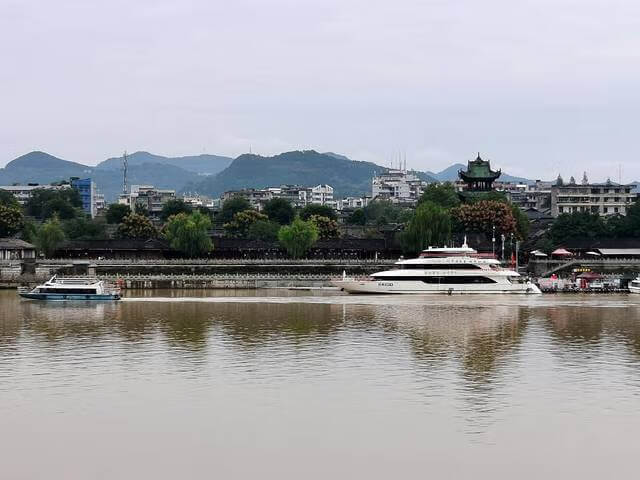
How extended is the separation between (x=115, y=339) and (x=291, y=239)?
54.3m

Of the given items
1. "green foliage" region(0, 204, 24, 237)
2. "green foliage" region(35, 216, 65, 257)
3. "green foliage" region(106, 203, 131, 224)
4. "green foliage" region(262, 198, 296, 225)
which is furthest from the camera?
"green foliage" region(106, 203, 131, 224)

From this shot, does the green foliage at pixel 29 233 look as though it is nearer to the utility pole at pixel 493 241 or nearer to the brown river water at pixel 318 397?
the utility pole at pixel 493 241

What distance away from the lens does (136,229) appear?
121 meters

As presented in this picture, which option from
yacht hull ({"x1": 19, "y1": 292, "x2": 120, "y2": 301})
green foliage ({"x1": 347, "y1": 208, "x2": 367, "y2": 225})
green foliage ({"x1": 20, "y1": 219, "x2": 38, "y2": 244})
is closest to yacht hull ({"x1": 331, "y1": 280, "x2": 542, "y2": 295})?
yacht hull ({"x1": 19, "y1": 292, "x2": 120, "y2": 301})

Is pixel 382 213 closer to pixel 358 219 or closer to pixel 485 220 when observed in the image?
pixel 358 219

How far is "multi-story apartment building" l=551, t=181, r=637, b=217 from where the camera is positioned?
159 m

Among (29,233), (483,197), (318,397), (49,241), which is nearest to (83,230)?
(29,233)

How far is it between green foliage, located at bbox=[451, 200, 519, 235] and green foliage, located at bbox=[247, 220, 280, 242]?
21849 mm

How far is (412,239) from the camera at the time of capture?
335 feet

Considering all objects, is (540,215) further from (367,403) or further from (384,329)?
(367,403)

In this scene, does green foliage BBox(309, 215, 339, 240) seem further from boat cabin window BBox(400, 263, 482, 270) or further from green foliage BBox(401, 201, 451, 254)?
boat cabin window BBox(400, 263, 482, 270)

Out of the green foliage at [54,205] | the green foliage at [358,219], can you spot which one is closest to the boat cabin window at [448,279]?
the green foliage at [54,205]

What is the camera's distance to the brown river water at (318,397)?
2755 cm

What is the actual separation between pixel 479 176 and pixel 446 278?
69782mm
